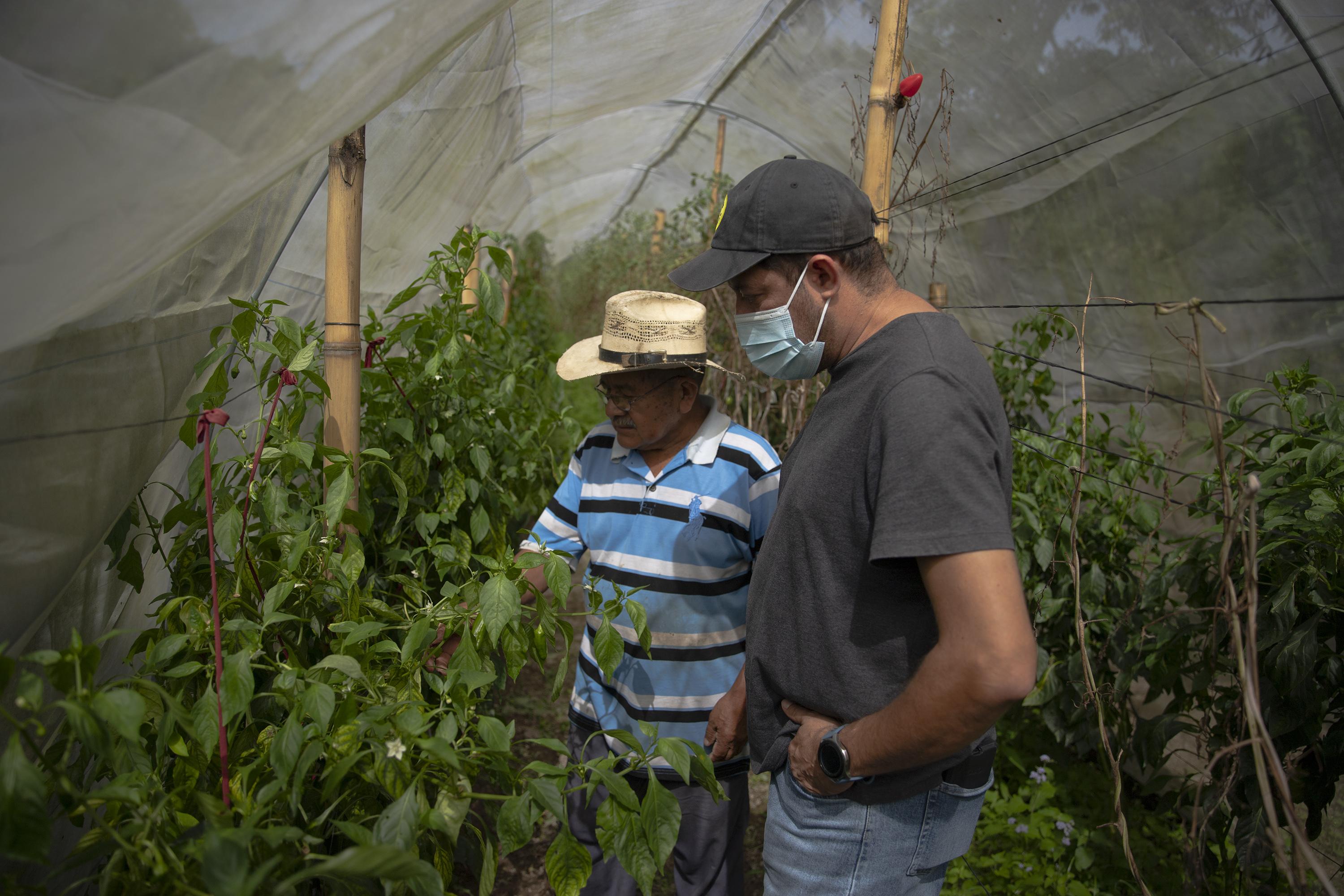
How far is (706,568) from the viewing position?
167cm

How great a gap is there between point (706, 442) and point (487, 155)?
10.5 ft

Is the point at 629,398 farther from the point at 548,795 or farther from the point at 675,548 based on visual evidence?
the point at 548,795

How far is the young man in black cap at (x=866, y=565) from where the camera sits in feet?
3.17

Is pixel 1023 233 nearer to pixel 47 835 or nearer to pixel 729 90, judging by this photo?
pixel 729 90

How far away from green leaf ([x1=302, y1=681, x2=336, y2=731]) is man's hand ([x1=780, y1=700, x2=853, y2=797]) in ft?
2.10

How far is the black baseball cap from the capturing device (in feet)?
3.90

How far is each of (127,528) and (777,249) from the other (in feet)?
3.50

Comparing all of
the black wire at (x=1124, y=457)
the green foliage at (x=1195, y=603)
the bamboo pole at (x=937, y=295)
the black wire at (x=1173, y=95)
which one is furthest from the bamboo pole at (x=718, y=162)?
the black wire at (x=1124, y=457)

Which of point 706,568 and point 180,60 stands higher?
point 180,60

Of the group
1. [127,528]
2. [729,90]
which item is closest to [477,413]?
[127,528]

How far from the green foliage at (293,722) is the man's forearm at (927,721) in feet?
0.69

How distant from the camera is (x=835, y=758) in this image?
1139 mm

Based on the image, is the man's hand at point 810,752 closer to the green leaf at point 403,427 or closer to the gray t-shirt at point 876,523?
the gray t-shirt at point 876,523

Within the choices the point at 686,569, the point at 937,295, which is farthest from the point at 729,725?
the point at 937,295
